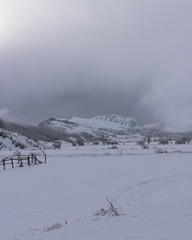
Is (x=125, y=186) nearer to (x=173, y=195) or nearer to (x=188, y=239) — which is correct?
(x=173, y=195)

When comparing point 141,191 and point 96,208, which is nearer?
point 96,208

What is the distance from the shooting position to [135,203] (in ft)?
39.3

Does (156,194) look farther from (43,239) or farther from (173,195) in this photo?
(43,239)

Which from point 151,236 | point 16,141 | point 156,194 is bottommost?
point 156,194

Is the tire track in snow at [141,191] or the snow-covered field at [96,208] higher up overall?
the snow-covered field at [96,208]

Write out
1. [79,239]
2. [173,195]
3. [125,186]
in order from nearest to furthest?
[79,239] → [173,195] → [125,186]

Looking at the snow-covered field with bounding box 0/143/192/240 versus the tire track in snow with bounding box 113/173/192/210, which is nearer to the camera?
the snow-covered field with bounding box 0/143/192/240

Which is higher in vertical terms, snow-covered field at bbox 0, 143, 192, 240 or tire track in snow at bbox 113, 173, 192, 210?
snow-covered field at bbox 0, 143, 192, 240

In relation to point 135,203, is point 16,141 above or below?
above

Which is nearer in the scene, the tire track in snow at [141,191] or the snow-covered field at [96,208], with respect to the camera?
the snow-covered field at [96,208]

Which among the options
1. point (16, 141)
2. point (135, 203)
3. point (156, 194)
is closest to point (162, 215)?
point (135, 203)

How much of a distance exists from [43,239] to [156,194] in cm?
882

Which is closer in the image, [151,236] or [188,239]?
[188,239]

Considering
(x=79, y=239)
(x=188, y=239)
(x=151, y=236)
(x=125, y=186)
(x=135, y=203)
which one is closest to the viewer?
(x=188, y=239)
